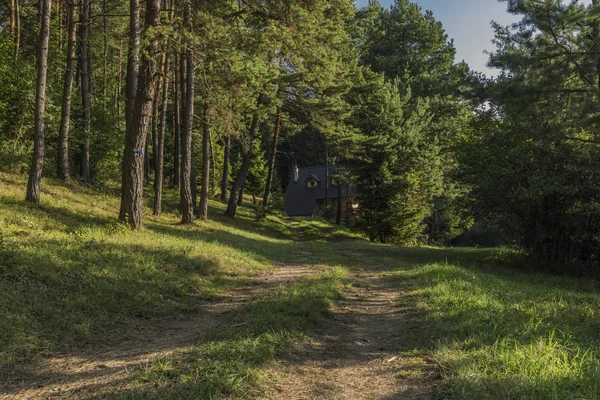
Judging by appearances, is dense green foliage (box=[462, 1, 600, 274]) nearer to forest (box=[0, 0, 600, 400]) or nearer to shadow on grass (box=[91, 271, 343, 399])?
forest (box=[0, 0, 600, 400])

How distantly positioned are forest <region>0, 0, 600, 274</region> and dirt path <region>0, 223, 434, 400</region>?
21.7ft

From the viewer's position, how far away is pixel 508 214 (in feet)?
53.5

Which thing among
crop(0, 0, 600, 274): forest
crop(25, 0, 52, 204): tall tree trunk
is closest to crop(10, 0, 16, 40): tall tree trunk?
crop(0, 0, 600, 274): forest

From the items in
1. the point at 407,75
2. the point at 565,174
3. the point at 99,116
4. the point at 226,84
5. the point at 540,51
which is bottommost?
the point at 565,174

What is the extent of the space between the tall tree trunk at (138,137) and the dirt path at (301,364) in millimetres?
5583

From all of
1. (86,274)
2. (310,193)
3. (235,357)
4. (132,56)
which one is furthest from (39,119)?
(310,193)

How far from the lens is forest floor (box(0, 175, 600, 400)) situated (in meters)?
3.47

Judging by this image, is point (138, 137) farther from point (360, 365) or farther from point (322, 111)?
point (322, 111)

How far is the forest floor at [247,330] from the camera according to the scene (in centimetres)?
347

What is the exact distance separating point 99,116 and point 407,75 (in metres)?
23.7

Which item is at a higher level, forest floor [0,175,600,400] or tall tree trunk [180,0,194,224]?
tall tree trunk [180,0,194,224]

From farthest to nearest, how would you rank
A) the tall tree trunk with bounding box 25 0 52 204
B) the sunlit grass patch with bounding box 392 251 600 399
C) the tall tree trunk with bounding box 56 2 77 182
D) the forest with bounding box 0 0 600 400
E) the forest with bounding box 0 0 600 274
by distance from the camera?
1. the tall tree trunk with bounding box 56 2 77 182
2. the forest with bounding box 0 0 600 274
3. the tall tree trunk with bounding box 25 0 52 204
4. the forest with bounding box 0 0 600 400
5. the sunlit grass patch with bounding box 392 251 600 399

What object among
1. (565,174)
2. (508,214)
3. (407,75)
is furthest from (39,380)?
(407,75)

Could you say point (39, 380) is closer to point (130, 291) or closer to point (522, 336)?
point (130, 291)
